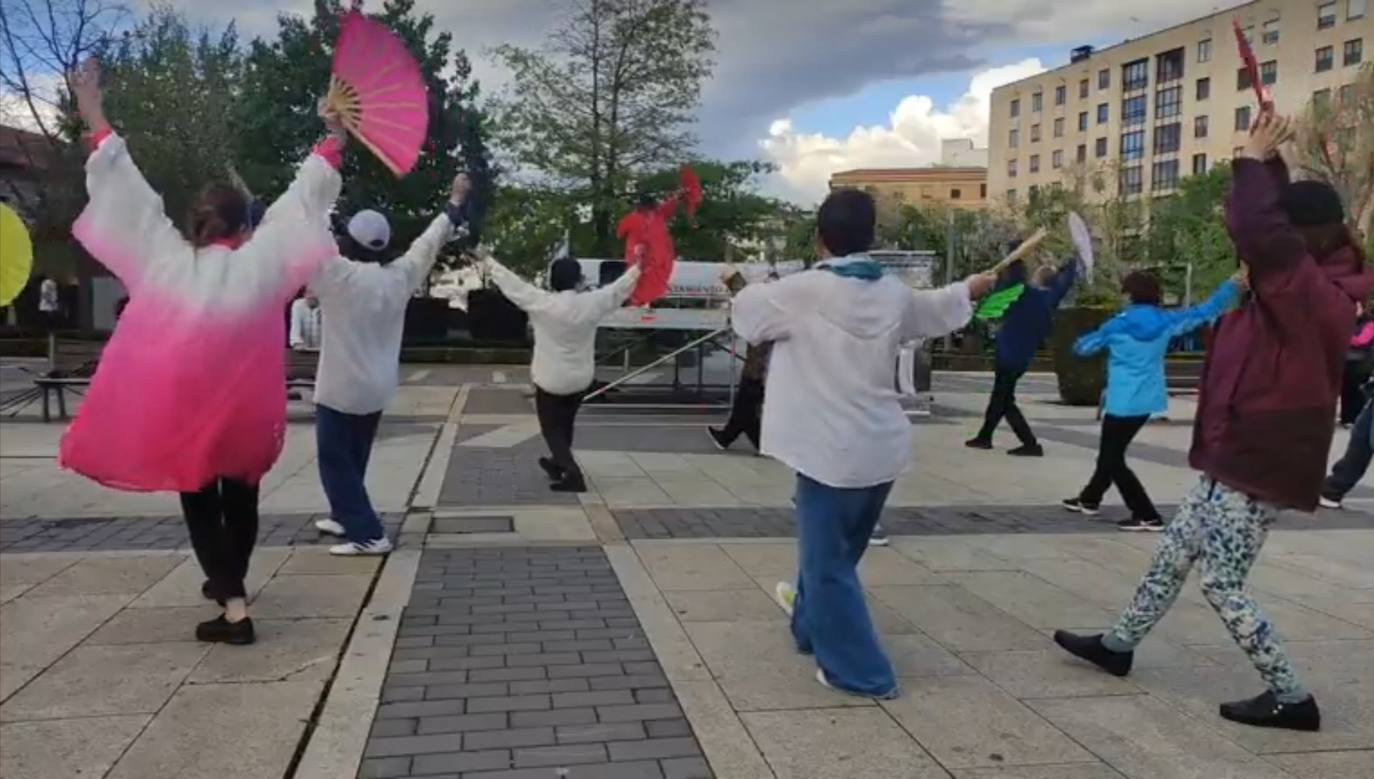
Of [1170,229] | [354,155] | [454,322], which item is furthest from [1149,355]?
[1170,229]

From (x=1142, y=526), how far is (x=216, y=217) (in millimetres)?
6165

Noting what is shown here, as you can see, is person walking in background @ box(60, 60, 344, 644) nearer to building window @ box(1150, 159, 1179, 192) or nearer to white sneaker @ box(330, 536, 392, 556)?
white sneaker @ box(330, 536, 392, 556)

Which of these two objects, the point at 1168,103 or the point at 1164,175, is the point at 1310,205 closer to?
the point at 1168,103

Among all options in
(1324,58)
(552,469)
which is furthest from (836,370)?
(1324,58)

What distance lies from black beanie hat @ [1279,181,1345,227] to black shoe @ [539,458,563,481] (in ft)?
19.8

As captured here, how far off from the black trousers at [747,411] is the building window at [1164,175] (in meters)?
78.3

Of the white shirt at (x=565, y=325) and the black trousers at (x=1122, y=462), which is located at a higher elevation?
the white shirt at (x=565, y=325)

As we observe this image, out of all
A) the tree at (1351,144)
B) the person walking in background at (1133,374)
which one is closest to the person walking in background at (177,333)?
the person walking in background at (1133,374)

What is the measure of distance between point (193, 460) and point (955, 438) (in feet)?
33.7

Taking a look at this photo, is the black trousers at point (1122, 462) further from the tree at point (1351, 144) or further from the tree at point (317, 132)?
the tree at point (1351, 144)

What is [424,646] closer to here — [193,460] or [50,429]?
[193,460]

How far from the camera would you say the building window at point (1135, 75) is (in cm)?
8600

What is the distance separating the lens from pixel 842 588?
14.2ft

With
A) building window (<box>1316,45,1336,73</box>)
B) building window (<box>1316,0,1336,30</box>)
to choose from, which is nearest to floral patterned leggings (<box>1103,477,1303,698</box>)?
building window (<box>1316,45,1336,73</box>)
